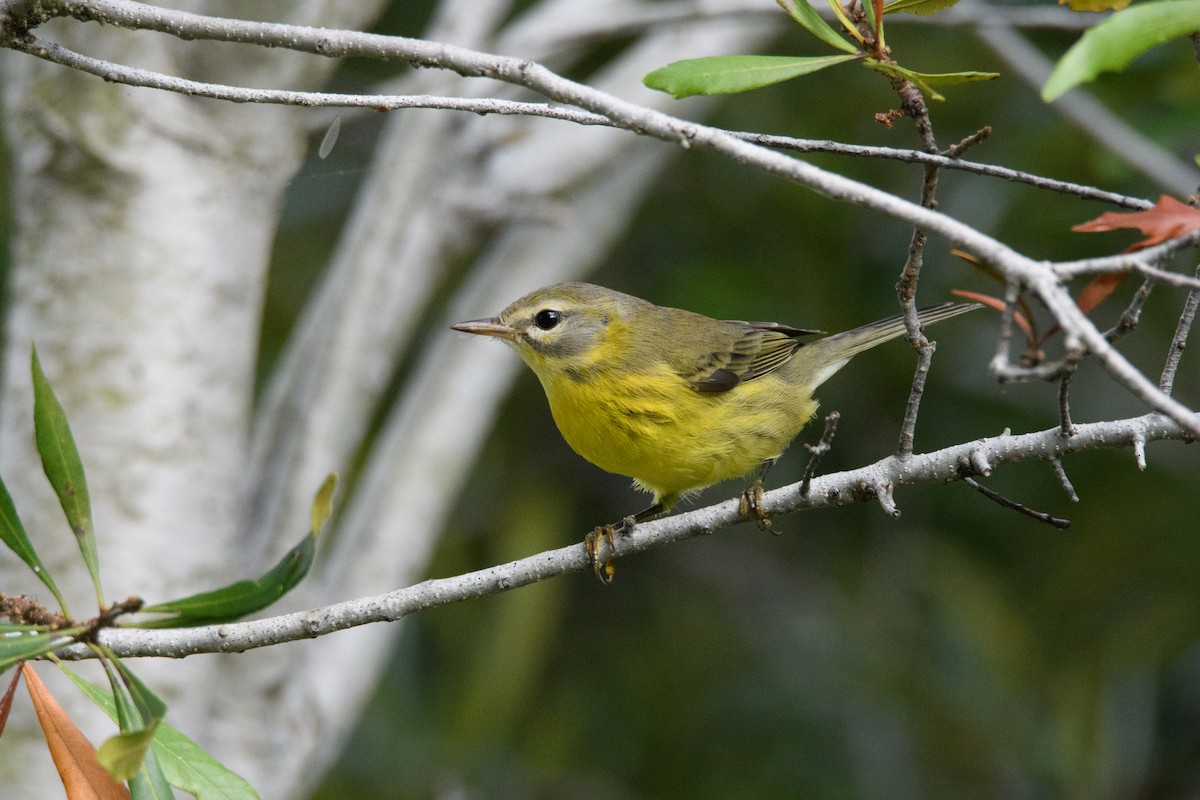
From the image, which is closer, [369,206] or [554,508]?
[369,206]

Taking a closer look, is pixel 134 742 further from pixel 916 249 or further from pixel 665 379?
pixel 665 379

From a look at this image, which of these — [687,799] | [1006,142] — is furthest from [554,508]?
[1006,142]

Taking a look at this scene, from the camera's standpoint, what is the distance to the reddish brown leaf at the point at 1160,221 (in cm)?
176

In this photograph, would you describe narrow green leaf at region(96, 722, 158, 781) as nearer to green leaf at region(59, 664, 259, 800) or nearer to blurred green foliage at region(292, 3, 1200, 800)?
green leaf at region(59, 664, 259, 800)

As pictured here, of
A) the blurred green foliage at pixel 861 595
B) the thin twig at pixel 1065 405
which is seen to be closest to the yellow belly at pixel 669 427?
the thin twig at pixel 1065 405

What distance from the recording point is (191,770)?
202 centimetres

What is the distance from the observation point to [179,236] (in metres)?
4.05

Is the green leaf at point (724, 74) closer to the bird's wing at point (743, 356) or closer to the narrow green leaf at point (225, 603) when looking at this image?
the narrow green leaf at point (225, 603)

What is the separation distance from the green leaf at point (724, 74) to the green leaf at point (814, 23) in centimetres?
2

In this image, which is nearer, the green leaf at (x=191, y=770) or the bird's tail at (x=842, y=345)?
the green leaf at (x=191, y=770)

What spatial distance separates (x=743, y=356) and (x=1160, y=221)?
7.63 ft

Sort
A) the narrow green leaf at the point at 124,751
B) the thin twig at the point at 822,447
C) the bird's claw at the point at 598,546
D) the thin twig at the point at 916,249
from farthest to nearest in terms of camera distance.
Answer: the bird's claw at the point at 598,546 < the thin twig at the point at 822,447 < the thin twig at the point at 916,249 < the narrow green leaf at the point at 124,751

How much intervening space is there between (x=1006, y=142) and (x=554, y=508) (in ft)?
10.9

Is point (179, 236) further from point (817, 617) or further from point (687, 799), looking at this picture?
point (817, 617)
